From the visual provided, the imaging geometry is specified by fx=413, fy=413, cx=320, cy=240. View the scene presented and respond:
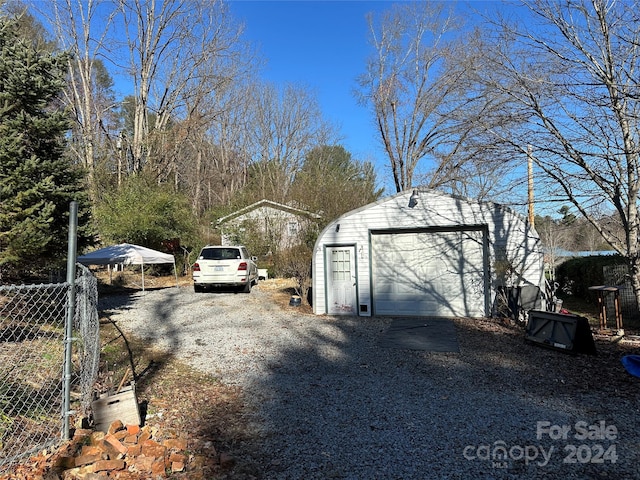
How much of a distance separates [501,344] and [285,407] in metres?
4.39

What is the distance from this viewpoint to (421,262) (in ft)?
32.8

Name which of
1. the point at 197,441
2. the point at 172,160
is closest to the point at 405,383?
the point at 197,441

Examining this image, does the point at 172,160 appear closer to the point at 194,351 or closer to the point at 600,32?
the point at 194,351

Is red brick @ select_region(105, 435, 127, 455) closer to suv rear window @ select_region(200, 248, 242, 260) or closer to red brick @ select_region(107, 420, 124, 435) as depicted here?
red brick @ select_region(107, 420, 124, 435)

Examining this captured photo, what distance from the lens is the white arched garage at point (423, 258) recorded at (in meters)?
9.14

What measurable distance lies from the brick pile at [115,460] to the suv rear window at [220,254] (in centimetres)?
1067

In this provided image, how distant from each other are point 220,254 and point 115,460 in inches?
446

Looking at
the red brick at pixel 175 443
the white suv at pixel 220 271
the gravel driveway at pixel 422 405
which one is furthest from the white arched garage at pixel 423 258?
the red brick at pixel 175 443

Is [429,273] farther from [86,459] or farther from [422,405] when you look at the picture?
[86,459]

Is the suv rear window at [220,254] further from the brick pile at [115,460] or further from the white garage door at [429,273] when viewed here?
the brick pile at [115,460]

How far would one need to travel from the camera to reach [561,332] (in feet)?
21.7

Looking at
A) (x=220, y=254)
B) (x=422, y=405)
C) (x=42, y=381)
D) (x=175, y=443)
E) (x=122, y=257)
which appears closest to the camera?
(x=175, y=443)

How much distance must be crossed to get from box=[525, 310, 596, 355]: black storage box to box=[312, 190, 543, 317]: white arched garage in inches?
80.6

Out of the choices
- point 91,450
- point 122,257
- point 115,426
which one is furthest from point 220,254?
point 91,450
